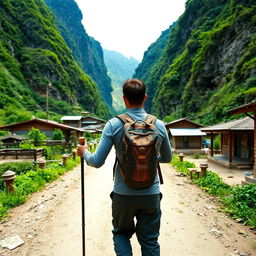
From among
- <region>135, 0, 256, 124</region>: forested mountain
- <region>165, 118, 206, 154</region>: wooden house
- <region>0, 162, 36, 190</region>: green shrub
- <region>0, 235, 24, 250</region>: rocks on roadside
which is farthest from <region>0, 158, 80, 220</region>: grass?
<region>135, 0, 256, 124</region>: forested mountain

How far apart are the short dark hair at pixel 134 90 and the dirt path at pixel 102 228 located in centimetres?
277

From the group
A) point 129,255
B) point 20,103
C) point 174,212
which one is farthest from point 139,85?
point 20,103

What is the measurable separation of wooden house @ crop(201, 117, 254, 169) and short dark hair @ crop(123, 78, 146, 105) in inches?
477

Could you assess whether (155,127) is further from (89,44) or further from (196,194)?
(89,44)

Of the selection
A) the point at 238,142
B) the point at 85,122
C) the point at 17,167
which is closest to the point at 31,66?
the point at 85,122

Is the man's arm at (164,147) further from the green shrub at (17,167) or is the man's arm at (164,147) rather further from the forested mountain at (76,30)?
the forested mountain at (76,30)

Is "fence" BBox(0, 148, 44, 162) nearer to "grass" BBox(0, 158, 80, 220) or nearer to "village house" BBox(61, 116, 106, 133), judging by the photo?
"grass" BBox(0, 158, 80, 220)

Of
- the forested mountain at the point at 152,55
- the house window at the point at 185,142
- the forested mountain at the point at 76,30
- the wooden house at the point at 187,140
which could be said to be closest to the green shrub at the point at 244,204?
the wooden house at the point at 187,140

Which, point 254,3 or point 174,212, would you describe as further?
point 254,3

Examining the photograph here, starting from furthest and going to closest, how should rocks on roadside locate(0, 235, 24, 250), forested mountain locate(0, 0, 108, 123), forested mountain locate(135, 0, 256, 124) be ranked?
forested mountain locate(0, 0, 108, 123) < forested mountain locate(135, 0, 256, 124) < rocks on roadside locate(0, 235, 24, 250)

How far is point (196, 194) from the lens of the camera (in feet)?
23.7

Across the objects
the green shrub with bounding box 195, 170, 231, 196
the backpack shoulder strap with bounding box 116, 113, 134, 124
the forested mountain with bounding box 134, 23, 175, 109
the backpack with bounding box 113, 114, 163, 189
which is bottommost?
the green shrub with bounding box 195, 170, 231, 196

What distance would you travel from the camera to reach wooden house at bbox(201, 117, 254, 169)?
13333 millimetres

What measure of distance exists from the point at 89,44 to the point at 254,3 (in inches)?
5179
